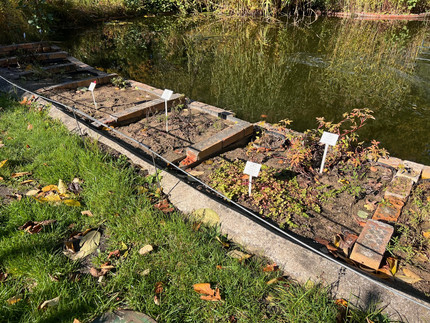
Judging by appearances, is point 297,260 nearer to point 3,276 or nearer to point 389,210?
point 389,210

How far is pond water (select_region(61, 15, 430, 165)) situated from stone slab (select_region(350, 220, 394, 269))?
2565 millimetres

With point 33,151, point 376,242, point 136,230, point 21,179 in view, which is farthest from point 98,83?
point 376,242

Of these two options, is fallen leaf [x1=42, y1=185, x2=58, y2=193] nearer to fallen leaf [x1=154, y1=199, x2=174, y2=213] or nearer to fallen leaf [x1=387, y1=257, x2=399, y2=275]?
fallen leaf [x1=154, y1=199, x2=174, y2=213]

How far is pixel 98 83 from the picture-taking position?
6500 millimetres

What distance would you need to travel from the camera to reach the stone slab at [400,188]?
3.09 meters

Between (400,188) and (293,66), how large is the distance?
6036 mm

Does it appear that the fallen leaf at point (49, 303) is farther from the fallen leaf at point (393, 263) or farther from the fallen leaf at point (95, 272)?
the fallen leaf at point (393, 263)

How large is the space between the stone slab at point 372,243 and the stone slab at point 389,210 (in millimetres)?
253

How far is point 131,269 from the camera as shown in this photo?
2219 millimetres

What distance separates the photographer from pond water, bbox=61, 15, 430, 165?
5918 mm

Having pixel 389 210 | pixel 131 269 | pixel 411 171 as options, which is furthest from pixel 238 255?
pixel 411 171

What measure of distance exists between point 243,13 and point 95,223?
1544 centimetres

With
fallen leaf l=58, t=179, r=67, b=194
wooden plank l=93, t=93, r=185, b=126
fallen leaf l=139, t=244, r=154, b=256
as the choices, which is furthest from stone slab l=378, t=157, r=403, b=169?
fallen leaf l=58, t=179, r=67, b=194

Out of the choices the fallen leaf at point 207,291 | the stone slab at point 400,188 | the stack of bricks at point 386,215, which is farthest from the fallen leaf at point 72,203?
the stone slab at point 400,188
